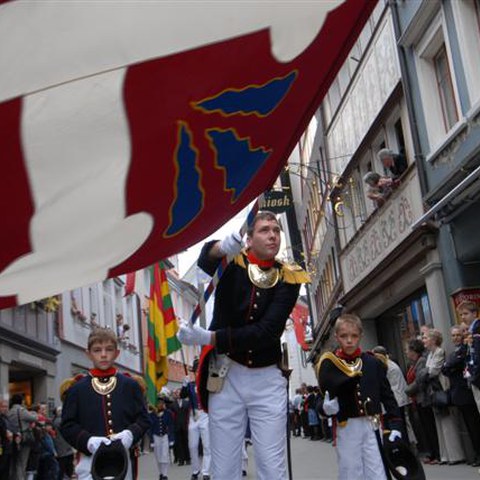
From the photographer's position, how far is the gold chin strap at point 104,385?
5609 mm

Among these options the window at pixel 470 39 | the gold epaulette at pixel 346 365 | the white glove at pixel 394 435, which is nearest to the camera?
the white glove at pixel 394 435

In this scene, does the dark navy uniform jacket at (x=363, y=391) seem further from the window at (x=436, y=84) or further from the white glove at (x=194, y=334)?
the window at (x=436, y=84)

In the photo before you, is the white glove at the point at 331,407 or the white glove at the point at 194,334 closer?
the white glove at the point at 194,334

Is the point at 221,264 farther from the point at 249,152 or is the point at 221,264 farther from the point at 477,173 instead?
the point at 477,173

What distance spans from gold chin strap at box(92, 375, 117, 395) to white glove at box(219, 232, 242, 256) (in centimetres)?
175

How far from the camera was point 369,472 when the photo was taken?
18.0 ft

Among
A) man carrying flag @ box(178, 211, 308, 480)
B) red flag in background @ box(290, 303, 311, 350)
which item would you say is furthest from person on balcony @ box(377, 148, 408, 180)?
red flag in background @ box(290, 303, 311, 350)

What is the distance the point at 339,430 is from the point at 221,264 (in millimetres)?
1852

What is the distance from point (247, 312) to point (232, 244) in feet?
1.90

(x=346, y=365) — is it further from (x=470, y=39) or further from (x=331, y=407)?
(x=470, y=39)

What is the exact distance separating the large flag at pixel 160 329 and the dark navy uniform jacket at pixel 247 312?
768 cm

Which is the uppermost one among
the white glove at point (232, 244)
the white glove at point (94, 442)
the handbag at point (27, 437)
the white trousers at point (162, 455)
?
the white glove at point (232, 244)

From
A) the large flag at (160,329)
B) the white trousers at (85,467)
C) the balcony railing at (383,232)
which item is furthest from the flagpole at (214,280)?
the balcony railing at (383,232)

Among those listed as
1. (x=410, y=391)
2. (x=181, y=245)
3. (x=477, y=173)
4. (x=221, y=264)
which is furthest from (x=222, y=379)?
(x=410, y=391)
